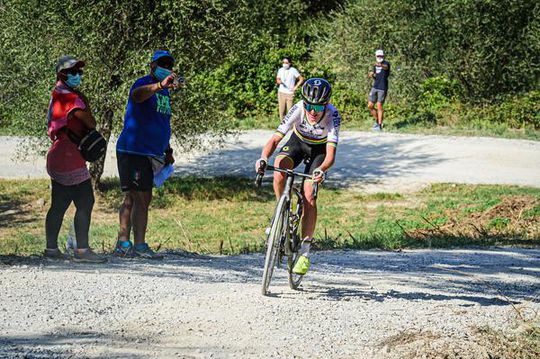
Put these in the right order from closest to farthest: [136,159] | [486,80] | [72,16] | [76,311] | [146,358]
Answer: [146,358], [76,311], [136,159], [72,16], [486,80]

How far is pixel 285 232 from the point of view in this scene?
26.5 feet

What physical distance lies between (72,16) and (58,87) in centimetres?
771

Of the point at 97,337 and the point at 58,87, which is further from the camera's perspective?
the point at 58,87

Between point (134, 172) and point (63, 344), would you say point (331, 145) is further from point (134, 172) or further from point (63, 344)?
point (63, 344)

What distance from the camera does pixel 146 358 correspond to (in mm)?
5949

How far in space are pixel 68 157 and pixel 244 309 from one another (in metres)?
2.65

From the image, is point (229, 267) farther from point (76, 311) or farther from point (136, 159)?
point (76, 311)

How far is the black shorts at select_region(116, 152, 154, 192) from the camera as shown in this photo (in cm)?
938

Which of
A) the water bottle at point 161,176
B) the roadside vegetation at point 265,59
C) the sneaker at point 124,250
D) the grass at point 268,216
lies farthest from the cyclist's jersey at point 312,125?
the roadside vegetation at point 265,59

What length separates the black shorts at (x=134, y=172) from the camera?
369 inches

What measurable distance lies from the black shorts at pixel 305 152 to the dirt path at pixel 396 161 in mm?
9407

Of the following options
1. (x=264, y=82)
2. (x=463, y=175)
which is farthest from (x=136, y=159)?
(x=264, y=82)

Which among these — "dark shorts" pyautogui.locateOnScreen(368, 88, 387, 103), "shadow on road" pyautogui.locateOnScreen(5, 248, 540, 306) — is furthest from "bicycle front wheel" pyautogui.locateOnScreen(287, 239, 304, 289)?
"dark shorts" pyautogui.locateOnScreen(368, 88, 387, 103)

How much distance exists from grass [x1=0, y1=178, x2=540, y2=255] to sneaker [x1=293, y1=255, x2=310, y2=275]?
3060mm
